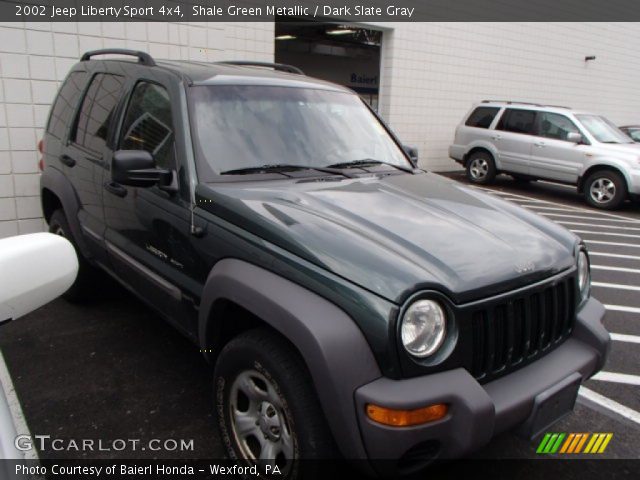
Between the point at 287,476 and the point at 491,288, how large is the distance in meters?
1.12

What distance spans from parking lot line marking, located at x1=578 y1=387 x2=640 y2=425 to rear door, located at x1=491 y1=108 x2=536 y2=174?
850cm

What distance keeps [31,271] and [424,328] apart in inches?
51.9

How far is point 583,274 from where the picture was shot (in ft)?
9.09

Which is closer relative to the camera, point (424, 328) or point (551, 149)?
point (424, 328)

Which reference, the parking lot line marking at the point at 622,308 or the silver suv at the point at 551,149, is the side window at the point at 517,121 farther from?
the parking lot line marking at the point at 622,308

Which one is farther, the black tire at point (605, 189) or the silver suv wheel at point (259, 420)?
the black tire at point (605, 189)

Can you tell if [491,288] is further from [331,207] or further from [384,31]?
[384,31]

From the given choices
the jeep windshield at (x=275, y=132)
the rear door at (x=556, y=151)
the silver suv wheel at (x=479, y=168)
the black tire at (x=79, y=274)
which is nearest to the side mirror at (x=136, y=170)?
the jeep windshield at (x=275, y=132)

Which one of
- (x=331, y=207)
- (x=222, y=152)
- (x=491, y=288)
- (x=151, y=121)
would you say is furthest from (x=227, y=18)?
(x=491, y=288)

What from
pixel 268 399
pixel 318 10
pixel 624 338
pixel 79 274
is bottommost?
pixel 624 338

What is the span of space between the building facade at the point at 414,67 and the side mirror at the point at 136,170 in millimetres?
3963

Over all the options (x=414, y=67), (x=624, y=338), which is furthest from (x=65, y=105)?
(x=414, y=67)

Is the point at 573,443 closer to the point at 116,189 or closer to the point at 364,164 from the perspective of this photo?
the point at 364,164

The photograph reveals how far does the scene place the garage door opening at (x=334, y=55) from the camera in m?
20.3
